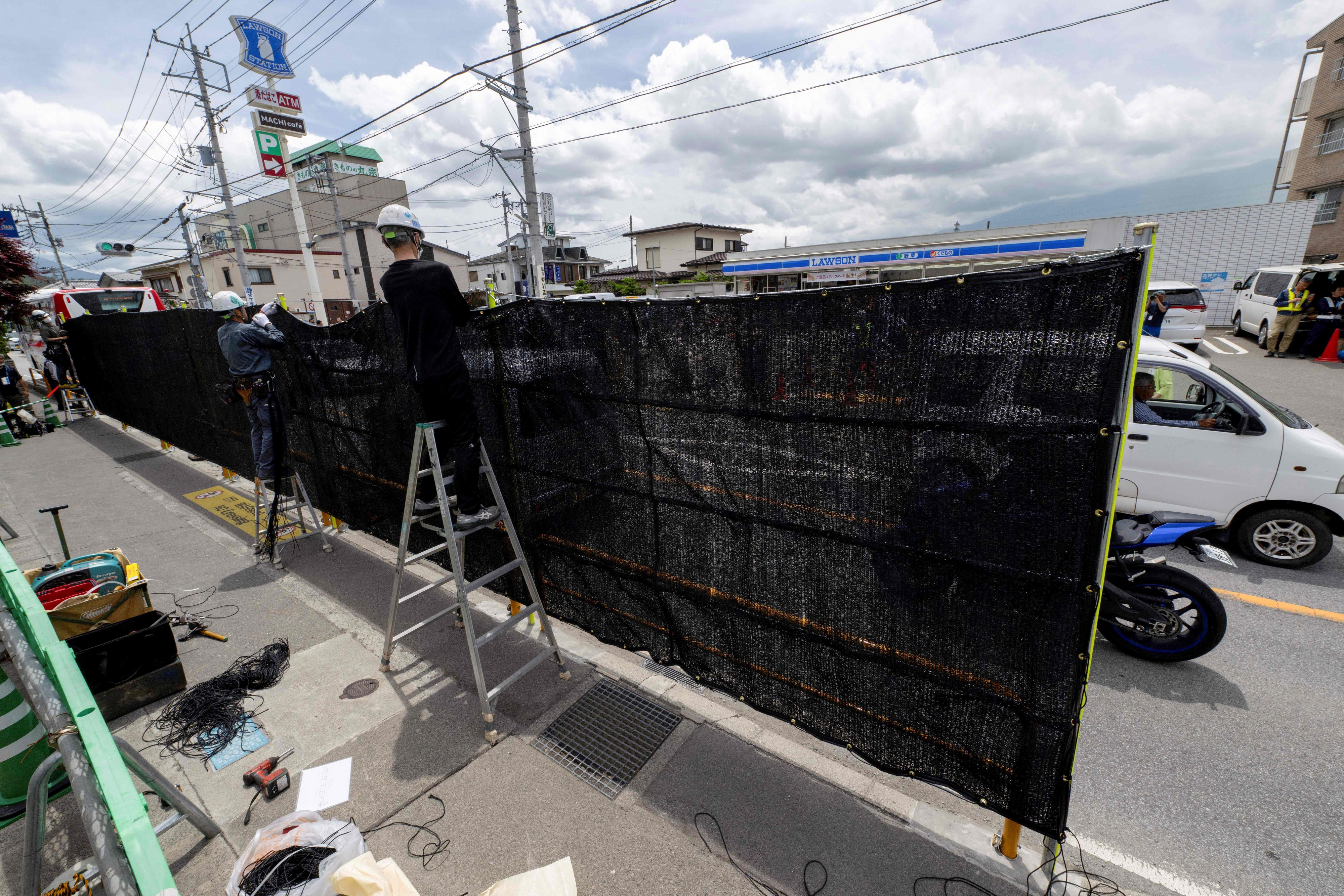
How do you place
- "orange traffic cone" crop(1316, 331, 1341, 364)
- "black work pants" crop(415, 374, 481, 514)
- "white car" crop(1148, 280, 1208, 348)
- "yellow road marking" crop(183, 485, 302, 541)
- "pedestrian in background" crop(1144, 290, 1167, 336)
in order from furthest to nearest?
"white car" crop(1148, 280, 1208, 348) < "orange traffic cone" crop(1316, 331, 1341, 364) < "pedestrian in background" crop(1144, 290, 1167, 336) < "yellow road marking" crop(183, 485, 302, 541) < "black work pants" crop(415, 374, 481, 514)

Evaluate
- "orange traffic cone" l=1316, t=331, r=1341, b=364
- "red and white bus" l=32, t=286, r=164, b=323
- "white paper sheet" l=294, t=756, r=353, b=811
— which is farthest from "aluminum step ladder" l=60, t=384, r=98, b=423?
"orange traffic cone" l=1316, t=331, r=1341, b=364

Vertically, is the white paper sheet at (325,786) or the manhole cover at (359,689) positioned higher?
the white paper sheet at (325,786)

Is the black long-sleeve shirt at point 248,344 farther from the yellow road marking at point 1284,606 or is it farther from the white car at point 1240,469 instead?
the yellow road marking at point 1284,606

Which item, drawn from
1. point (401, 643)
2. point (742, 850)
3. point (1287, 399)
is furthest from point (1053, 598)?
point (1287, 399)

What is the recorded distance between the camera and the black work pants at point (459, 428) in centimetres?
323

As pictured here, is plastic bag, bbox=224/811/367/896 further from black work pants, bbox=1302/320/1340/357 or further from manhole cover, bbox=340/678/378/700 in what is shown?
black work pants, bbox=1302/320/1340/357

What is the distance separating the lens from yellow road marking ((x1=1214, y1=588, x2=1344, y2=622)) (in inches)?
160

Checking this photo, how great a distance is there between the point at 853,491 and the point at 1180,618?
307 cm

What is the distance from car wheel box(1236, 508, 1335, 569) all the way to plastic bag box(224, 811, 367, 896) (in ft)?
22.5

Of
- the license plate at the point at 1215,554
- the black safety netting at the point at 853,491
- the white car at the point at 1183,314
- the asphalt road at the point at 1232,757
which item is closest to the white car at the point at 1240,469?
the asphalt road at the point at 1232,757

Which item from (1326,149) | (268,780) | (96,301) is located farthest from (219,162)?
(1326,149)

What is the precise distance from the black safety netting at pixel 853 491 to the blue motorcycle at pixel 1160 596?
2192mm

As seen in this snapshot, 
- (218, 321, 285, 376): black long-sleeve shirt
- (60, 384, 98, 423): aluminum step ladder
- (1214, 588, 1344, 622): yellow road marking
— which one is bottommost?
(1214, 588, 1344, 622): yellow road marking

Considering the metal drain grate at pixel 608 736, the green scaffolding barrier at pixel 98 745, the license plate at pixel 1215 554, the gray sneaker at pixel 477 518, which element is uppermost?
the green scaffolding barrier at pixel 98 745
